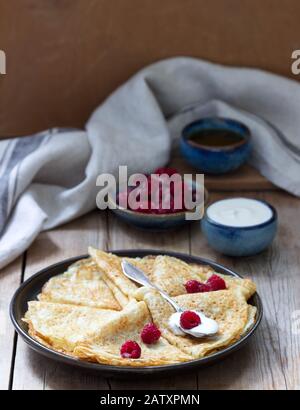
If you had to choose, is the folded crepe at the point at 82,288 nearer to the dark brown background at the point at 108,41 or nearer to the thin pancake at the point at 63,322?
the thin pancake at the point at 63,322

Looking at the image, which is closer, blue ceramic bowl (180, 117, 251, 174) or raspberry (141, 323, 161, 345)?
raspberry (141, 323, 161, 345)

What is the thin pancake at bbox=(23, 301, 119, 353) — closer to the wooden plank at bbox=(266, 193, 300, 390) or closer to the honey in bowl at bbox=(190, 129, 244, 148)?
the wooden plank at bbox=(266, 193, 300, 390)

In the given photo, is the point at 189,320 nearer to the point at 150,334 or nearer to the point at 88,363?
the point at 150,334

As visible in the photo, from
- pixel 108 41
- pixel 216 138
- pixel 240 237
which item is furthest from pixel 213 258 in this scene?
pixel 108 41

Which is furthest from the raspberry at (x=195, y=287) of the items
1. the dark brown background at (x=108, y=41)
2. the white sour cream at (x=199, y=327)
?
the dark brown background at (x=108, y=41)

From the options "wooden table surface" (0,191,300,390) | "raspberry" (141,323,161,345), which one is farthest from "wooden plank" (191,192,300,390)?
"raspberry" (141,323,161,345)
